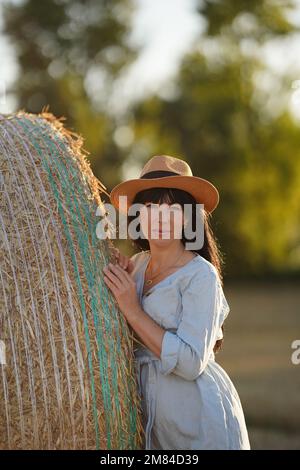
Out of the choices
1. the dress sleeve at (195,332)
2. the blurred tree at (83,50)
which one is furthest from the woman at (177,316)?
the blurred tree at (83,50)

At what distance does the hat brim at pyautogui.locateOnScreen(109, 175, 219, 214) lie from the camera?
3615 millimetres

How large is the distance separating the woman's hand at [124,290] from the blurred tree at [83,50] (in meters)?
17.6

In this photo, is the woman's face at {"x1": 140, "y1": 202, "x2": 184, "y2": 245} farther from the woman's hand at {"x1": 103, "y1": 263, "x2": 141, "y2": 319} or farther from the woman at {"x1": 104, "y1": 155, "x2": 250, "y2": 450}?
the woman's hand at {"x1": 103, "y1": 263, "x2": 141, "y2": 319}

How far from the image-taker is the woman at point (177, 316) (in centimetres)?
341

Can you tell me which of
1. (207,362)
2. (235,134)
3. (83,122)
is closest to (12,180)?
(207,362)

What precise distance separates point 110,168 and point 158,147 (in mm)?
3418

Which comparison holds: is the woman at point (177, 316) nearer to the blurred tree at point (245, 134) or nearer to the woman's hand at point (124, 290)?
the woman's hand at point (124, 290)

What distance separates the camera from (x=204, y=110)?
75.6 feet

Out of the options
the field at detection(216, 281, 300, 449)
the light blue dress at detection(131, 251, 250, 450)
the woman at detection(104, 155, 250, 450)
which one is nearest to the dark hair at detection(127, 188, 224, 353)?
the woman at detection(104, 155, 250, 450)

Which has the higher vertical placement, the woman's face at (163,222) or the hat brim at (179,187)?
the hat brim at (179,187)

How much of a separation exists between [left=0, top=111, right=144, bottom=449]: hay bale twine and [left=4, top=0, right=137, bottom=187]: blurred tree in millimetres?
17461

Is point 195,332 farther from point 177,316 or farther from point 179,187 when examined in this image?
point 179,187

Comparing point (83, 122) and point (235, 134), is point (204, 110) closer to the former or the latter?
point (235, 134)

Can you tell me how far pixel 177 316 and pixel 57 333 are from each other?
50 cm
